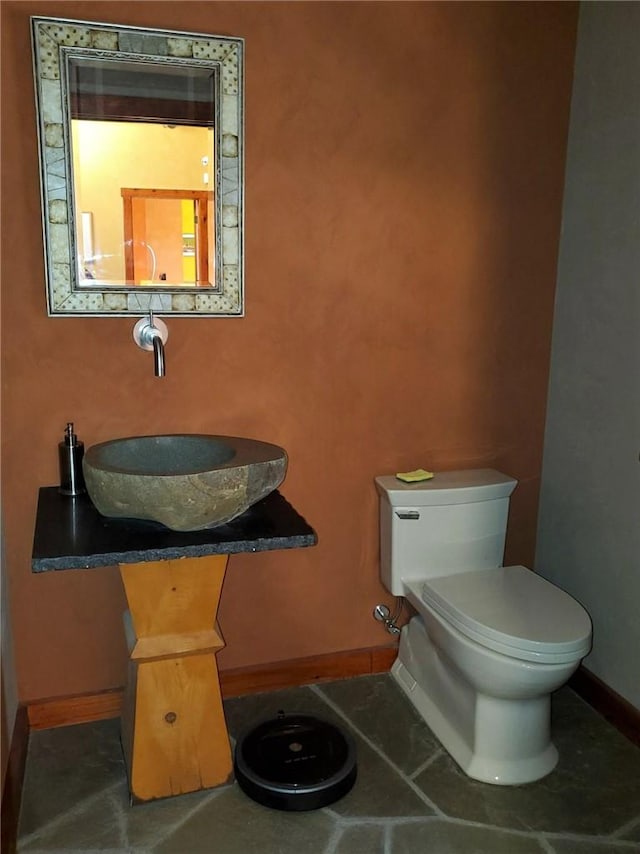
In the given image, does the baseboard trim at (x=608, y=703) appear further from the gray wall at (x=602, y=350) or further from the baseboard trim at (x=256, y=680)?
the baseboard trim at (x=256, y=680)

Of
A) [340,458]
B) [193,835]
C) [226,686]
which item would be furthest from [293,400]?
[193,835]

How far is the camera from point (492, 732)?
1965 millimetres

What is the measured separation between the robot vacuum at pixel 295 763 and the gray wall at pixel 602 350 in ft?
3.02

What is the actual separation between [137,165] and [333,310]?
2.28 ft

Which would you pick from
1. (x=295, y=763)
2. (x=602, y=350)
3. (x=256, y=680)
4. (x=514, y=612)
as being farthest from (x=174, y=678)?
(x=602, y=350)

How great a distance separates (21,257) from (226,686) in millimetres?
1449

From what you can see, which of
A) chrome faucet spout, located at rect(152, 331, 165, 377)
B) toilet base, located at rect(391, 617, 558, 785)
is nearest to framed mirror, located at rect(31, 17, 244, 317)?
chrome faucet spout, located at rect(152, 331, 165, 377)

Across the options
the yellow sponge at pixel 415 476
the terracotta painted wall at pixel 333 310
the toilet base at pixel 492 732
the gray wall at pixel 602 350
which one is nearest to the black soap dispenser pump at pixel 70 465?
the terracotta painted wall at pixel 333 310

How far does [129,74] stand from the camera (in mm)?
1888

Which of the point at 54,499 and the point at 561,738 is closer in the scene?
the point at 54,499

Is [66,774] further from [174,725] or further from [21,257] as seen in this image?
[21,257]

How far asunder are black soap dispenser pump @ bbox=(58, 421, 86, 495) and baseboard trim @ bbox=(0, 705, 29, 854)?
69 centimetres

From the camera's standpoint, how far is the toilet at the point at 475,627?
186 cm

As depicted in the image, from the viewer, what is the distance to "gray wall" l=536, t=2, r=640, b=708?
2.10 m
